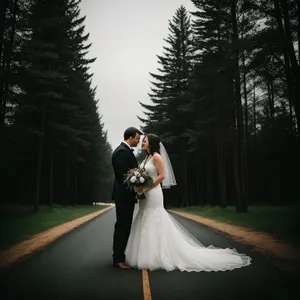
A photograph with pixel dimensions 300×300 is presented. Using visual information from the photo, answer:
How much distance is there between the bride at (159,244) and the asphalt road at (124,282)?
0.80ft

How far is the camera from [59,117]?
22.3 metres

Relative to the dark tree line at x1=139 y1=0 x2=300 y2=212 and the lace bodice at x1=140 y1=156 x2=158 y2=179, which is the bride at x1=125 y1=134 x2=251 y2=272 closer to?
the lace bodice at x1=140 y1=156 x2=158 y2=179

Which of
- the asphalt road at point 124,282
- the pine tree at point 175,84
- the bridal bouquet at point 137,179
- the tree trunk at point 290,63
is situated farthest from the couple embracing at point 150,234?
the pine tree at point 175,84

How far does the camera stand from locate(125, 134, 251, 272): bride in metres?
5.82

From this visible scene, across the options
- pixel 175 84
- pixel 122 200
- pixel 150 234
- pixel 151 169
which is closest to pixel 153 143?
pixel 151 169

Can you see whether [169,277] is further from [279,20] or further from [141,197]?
[279,20]

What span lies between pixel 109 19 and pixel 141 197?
7390mm

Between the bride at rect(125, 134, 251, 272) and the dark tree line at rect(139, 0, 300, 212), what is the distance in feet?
21.3

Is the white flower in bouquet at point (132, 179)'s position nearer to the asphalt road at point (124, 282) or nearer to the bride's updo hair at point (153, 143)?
the bride's updo hair at point (153, 143)

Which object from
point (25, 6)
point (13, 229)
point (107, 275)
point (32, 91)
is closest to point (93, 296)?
point (107, 275)

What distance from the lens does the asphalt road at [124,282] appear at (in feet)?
14.3

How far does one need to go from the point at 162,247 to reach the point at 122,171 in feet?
5.19

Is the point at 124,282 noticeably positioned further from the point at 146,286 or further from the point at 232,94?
the point at 232,94

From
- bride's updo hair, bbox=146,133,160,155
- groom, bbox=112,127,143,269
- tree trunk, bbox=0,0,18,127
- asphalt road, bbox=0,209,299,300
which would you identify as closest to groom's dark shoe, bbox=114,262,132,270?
groom, bbox=112,127,143,269
